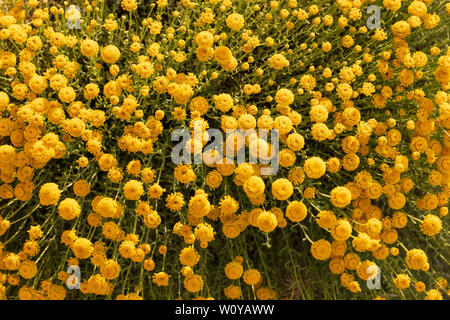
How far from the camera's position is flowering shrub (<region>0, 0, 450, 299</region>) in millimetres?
2355

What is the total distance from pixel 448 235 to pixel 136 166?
2366 millimetres

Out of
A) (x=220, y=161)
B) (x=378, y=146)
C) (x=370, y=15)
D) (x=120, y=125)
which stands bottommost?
(x=120, y=125)

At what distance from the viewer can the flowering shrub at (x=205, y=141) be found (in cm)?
236

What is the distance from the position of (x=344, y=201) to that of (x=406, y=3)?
63.0 inches

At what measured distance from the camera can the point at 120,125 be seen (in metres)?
2.75

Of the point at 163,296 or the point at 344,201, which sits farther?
the point at 163,296

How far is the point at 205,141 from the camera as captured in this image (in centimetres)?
235

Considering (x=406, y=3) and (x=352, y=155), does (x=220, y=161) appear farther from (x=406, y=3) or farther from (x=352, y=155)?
(x=406, y=3)
